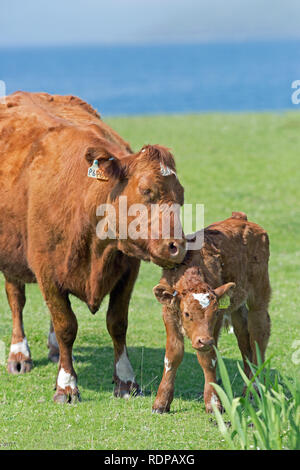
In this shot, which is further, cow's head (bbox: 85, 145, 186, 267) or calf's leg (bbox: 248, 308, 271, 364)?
calf's leg (bbox: 248, 308, 271, 364)

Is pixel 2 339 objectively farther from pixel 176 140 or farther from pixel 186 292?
pixel 176 140

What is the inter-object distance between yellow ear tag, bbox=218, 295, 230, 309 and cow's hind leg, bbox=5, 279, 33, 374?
310 cm

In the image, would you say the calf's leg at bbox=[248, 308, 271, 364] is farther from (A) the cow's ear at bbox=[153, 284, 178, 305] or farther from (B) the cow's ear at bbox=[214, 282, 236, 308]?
(A) the cow's ear at bbox=[153, 284, 178, 305]

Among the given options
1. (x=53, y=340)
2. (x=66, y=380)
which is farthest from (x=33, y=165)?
(x=53, y=340)

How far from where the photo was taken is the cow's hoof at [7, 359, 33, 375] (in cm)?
873

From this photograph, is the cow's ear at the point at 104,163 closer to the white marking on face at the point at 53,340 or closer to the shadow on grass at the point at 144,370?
the shadow on grass at the point at 144,370

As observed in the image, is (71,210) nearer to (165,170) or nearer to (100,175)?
(100,175)

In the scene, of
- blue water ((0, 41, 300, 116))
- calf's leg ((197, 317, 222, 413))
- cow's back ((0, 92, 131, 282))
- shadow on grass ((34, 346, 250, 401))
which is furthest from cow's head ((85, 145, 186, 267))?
blue water ((0, 41, 300, 116))

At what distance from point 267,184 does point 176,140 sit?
15.3 feet

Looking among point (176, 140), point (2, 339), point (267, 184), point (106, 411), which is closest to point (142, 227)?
point (106, 411)

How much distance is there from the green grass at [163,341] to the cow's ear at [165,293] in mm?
932

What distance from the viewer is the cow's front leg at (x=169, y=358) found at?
262 inches

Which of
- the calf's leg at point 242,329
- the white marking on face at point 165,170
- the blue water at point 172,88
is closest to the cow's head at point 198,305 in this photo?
the white marking on face at point 165,170

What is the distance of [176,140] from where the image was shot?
73.2 feet
